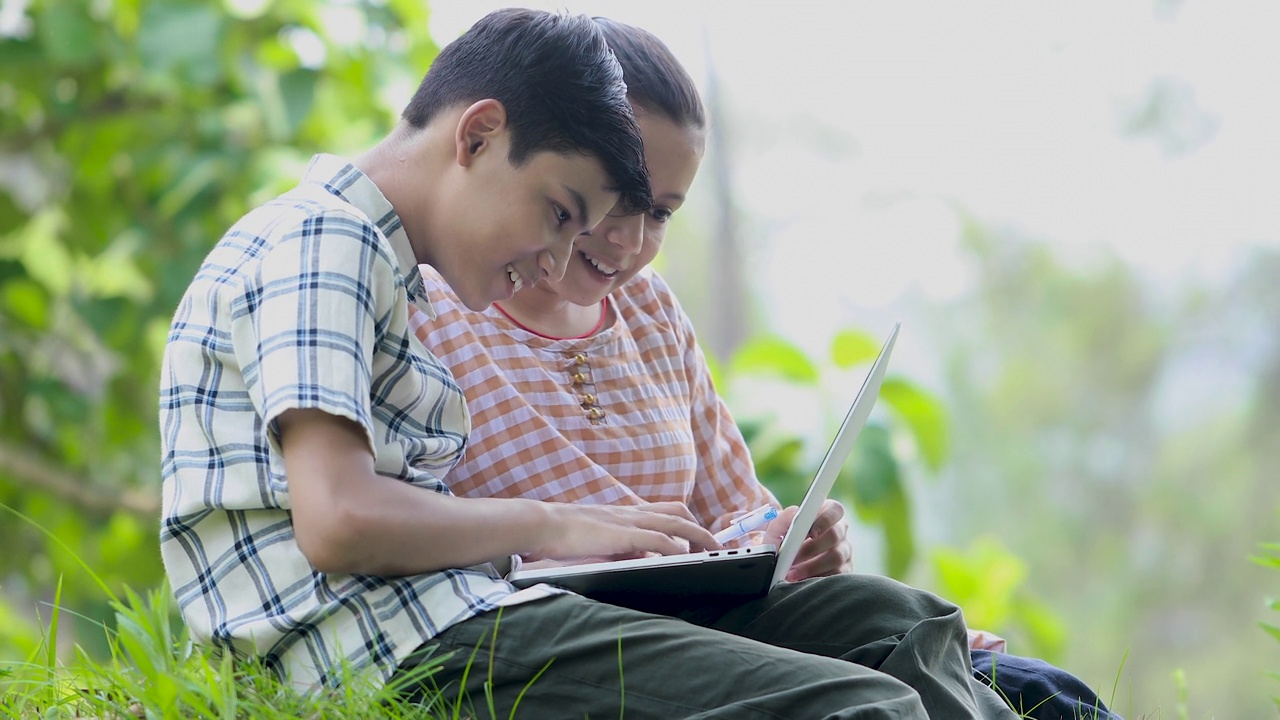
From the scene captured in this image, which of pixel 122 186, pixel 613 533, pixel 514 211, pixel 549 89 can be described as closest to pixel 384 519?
pixel 613 533

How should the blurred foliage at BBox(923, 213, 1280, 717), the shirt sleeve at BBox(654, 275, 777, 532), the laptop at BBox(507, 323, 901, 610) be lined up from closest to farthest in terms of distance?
the laptop at BBox(507, 323, 901, 610), the shirt sleeve at BBox(654, 275, 777, 532), the blurred foliage at BBox(923, 213, 1280, 717)

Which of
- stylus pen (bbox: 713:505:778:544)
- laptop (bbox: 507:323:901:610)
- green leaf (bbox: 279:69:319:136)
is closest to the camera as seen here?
laptop (bbox: 507:323:901:610)

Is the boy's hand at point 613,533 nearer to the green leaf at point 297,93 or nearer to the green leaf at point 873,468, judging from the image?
the green leaf at point 873,468

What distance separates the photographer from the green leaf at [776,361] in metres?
2.77

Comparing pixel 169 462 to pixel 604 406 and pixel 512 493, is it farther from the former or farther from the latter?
pixel 604 406

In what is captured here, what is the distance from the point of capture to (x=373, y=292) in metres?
1.01

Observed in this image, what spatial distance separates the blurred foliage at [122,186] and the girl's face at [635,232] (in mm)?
1498

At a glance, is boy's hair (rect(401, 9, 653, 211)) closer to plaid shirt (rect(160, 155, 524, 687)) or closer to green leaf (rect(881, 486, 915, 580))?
plaid shirt (rect(160, 155, 524, 687))

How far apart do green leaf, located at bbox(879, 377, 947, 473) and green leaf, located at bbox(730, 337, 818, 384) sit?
0.19m

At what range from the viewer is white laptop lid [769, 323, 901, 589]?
112 cm

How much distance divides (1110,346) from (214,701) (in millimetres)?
6650

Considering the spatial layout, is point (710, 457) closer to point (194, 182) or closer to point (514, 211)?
point (514, 211)

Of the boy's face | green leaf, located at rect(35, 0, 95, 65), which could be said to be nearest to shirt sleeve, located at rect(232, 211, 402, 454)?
the boy's face

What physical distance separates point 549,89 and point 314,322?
36cm
